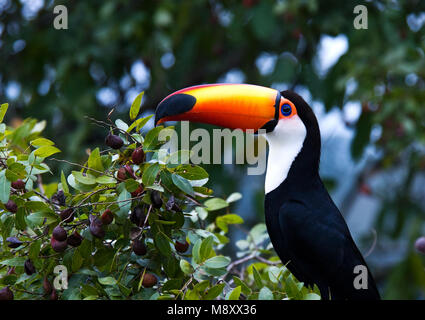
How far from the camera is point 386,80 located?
423cm

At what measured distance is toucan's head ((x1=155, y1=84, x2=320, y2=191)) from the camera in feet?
6.15

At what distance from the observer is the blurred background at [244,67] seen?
4066 millimetres

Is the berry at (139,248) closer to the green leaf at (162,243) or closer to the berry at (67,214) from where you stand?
the green leaf at (162,243)

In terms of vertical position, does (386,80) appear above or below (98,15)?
below

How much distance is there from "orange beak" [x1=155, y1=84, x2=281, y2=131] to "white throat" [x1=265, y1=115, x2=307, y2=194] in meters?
0.04

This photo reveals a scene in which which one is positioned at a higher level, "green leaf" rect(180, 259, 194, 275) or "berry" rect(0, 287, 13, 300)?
"green leaf" rect(180, 259, 194, 275)

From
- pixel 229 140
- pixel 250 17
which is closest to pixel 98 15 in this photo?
pixel 250 17

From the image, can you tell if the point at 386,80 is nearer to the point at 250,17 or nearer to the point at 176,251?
the point at 250,17

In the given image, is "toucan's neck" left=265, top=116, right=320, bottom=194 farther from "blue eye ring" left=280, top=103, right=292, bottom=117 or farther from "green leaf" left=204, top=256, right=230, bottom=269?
"green leaf" left=204, top=256, right=230, bottom=269

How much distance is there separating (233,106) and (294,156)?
0.89 feet

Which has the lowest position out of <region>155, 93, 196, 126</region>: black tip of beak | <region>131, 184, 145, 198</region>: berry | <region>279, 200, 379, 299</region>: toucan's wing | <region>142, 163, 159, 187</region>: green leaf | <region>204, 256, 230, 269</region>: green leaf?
<region>279, 200, 379, 299</region>: toucan's wing

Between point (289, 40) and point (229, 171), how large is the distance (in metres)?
1.24

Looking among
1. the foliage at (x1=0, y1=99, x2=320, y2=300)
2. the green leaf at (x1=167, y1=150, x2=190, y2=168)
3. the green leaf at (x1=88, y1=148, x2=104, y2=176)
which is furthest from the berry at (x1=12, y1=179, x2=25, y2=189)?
the green leaf at (x1=167, y1=150, x2=190, y2=168)

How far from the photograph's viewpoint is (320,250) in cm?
183
